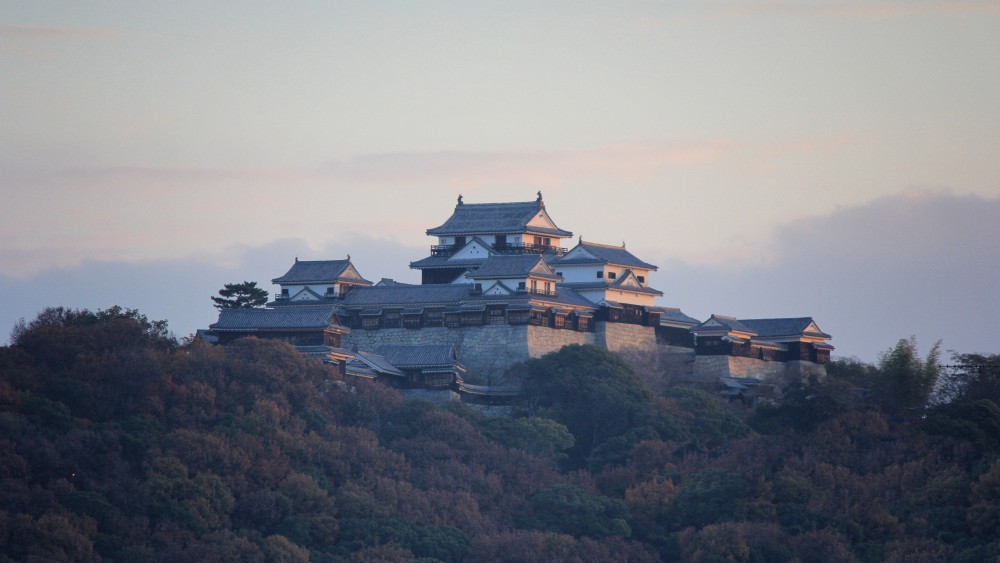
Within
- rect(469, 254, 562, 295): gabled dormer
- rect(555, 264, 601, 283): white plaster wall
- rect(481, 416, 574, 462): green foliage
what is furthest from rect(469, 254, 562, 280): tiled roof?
rect(481, 416, 574, 462): green foliage

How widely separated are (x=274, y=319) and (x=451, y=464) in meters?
9.71

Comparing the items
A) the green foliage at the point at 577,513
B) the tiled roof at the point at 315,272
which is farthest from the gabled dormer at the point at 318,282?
the green foliage at the point at 577,513

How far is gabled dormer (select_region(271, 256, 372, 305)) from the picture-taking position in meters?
61.1

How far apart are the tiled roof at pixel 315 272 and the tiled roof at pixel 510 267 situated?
5.15m

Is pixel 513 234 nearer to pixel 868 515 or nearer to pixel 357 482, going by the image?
pixel 357 482

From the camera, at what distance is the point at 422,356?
54844 millimetres

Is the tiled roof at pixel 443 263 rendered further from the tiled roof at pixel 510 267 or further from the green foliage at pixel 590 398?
the green foliage at pixel 590 398

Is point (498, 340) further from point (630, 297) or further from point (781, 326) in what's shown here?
point (781, 326)

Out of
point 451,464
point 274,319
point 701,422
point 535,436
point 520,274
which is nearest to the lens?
point 451,464

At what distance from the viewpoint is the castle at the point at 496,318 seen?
5506cm

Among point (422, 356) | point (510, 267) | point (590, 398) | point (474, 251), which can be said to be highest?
point (474, 251)

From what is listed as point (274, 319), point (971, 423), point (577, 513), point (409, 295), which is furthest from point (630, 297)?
point (971, 423)

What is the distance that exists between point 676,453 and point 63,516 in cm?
1889

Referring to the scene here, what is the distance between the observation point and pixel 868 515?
144 feet
